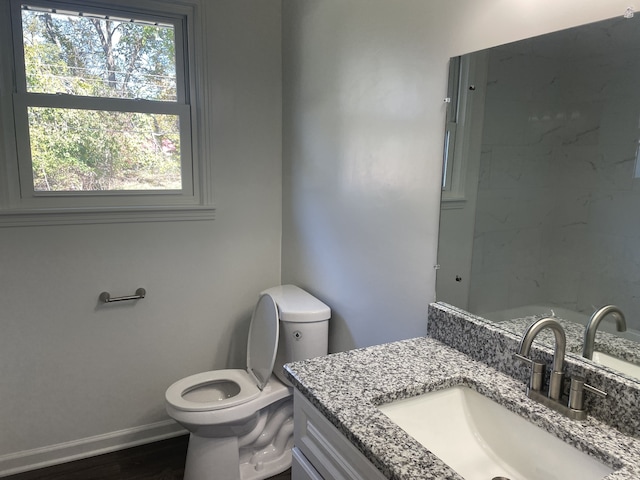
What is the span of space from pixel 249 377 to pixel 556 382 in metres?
1.49

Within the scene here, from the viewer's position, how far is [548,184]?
1.15m

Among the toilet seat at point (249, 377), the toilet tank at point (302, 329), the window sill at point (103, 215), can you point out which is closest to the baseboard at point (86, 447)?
the toilet seat at point (249, 377)

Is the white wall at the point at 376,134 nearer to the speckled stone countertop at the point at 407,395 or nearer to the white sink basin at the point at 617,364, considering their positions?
the speckled stone countertop at the point at 407,395

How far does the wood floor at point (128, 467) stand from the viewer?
2131mm

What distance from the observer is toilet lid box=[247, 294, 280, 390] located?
6.71ft

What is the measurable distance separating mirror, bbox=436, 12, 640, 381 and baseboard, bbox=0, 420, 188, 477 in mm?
1780

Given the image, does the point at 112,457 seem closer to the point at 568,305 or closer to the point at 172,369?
the point at 172,369

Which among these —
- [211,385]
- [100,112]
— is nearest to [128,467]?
[211,385]

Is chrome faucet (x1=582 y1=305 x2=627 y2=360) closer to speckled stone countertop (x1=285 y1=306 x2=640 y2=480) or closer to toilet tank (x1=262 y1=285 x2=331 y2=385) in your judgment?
speckled stone countertop (x1=285 y1=306 x2=640 y2=480)

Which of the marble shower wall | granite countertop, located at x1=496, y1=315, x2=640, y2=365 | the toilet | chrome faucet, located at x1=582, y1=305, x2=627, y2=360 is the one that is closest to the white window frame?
the toilet

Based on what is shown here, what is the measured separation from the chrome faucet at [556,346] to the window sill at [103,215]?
5.67 feet

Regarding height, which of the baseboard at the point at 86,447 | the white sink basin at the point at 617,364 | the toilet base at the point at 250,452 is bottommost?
the baseboard at the point at 86,447

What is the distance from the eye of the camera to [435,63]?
4.58 feet

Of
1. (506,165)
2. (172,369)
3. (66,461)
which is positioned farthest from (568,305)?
(66,461)
